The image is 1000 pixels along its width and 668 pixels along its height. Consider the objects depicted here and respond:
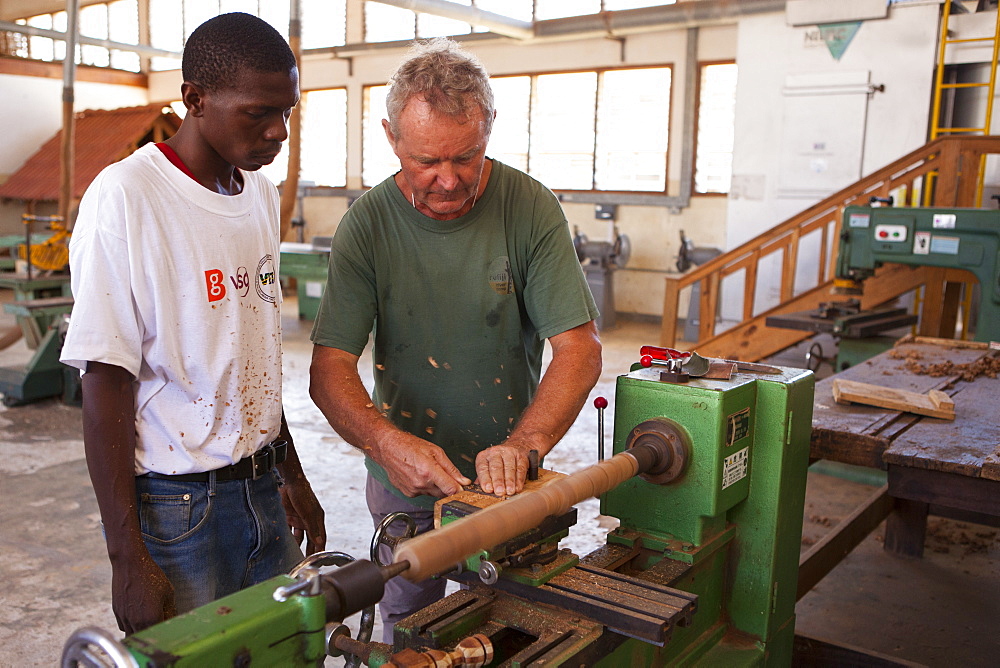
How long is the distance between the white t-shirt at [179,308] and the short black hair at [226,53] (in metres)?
0.13

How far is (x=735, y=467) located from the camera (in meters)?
1.28

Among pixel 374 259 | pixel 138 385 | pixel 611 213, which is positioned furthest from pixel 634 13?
pixel 138 385

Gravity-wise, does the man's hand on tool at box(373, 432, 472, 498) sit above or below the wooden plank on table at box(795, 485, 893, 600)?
above

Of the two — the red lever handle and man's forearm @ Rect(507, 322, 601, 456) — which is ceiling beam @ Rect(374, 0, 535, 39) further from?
the red lever handle

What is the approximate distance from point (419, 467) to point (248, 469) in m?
0.29

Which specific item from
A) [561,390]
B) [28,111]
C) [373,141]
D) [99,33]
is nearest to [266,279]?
[561,390]

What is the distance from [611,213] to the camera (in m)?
7.45

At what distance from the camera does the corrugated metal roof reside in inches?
360

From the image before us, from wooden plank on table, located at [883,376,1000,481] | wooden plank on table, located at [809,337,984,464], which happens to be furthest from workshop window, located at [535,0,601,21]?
wooden plank on table, located at [883,376,1000,481]

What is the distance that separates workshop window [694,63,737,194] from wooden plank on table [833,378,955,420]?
5181 millimetres

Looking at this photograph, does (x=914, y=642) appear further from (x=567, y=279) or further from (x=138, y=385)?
(x=138, y=385)

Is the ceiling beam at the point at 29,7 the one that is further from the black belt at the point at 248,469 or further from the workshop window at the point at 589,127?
the black belt at the point at 248,469

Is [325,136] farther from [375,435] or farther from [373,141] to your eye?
[375,435]

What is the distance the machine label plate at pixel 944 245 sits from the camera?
10.8ft
